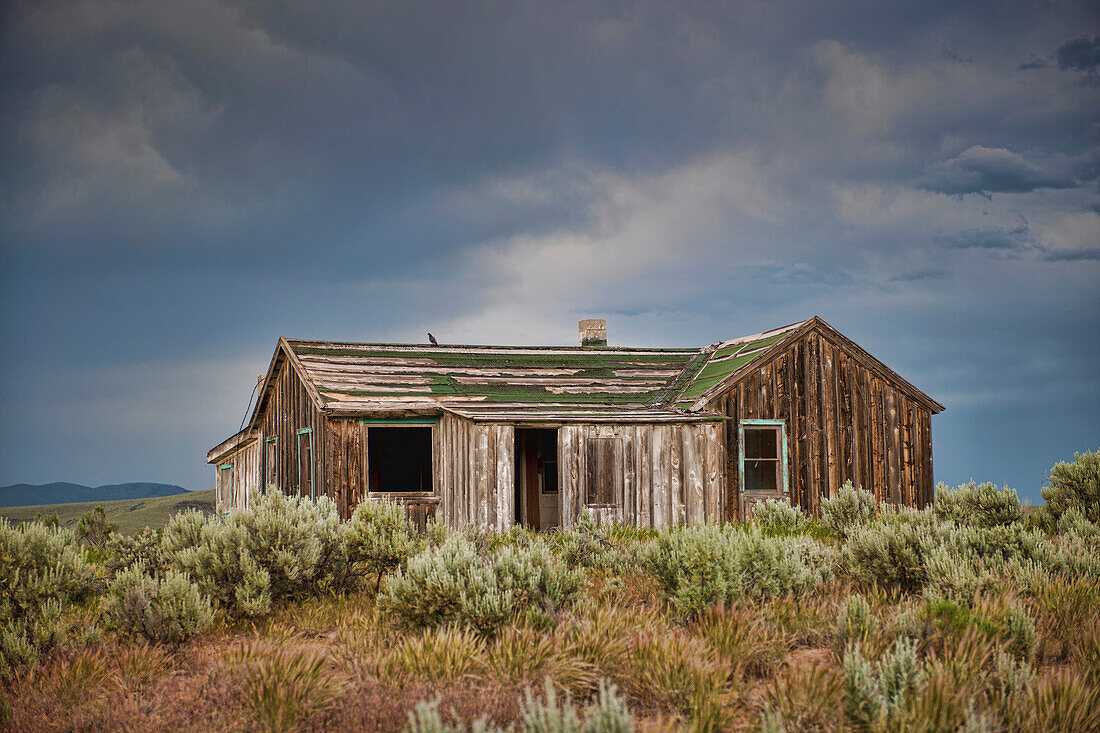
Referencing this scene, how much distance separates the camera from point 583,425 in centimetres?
1502

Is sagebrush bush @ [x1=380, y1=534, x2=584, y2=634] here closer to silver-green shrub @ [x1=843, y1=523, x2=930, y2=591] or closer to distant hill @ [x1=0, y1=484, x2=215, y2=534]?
silver-green shrub @ [x1=843, y1=523, x2=930, y2=591]

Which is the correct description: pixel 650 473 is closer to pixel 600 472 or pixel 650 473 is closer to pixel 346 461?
pixel 600 472

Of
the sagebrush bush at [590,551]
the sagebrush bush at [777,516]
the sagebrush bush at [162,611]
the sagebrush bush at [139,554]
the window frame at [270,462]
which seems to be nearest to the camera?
the sagebrush bush at [162,611]

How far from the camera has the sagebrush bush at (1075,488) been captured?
12.0 metres

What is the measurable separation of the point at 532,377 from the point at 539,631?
11.9 m

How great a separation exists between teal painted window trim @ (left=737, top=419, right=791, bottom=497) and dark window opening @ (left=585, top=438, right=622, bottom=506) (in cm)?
290

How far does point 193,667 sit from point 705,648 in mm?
3871

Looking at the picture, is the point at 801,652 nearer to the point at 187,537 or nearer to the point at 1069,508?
the point at 187,537

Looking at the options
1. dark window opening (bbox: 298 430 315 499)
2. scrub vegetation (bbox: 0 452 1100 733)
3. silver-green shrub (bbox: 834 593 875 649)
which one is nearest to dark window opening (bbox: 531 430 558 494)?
dark window opening (bbox: 298 430 315 499)

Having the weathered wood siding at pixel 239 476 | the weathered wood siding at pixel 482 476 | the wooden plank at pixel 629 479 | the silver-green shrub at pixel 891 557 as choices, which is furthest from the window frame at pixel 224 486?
the silver-green shrub at pixel 891 557

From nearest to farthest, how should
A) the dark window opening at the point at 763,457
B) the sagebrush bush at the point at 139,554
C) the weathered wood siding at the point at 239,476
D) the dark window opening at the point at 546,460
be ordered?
the sagebrush bush at the point at 139,554, the dark window opening at the point at 763,457, the dark window opening at the point at 546,460, the weathered wood siding at the point at 239,476

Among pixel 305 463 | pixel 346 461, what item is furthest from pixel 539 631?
pixel 305 463

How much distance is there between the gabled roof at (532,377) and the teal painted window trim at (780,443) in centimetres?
96

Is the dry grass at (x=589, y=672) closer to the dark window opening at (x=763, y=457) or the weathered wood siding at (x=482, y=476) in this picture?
the weathered wood siding at (x=482, y=476)
